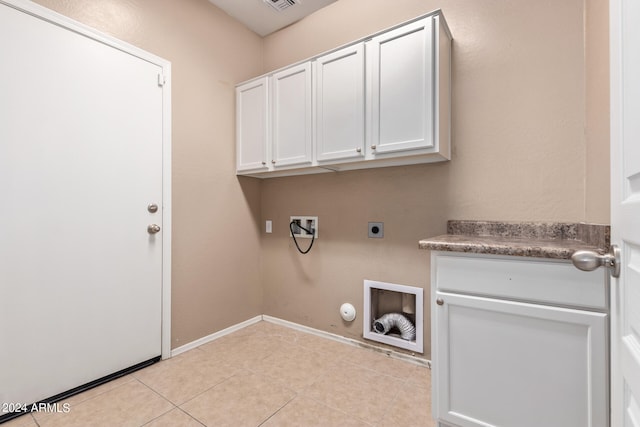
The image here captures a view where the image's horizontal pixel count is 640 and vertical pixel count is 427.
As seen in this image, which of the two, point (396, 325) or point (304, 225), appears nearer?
point (396, 325)

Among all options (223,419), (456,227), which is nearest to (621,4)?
(456,227)

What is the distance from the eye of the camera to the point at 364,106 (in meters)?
1.72

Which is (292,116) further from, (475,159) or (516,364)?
(516,364)

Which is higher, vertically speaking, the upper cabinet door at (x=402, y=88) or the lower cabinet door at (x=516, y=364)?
the upper cabinet door at (x=402, y=88)

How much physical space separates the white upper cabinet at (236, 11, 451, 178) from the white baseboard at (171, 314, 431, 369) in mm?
1241

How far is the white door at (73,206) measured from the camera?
135 cm

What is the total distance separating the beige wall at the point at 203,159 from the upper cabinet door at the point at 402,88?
122 cm

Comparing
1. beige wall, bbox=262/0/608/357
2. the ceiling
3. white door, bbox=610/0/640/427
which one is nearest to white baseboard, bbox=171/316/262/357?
beige wall, bbox=262/0/608/357

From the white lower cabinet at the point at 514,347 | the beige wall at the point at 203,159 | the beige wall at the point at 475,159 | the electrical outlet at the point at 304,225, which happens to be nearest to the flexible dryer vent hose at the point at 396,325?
the beige wall at the point at 475,159

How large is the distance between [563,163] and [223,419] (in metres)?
2.06

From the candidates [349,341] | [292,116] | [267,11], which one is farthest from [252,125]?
[349,341]

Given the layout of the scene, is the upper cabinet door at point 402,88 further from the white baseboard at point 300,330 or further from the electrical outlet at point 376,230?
the white baseboard at point 300,330

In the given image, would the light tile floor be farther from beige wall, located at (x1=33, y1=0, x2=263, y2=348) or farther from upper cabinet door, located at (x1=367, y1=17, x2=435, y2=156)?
upper cabinet door, located at (x1=367, y1=17, x2=435, y2=156)

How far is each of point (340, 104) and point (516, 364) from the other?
157 centimetres
